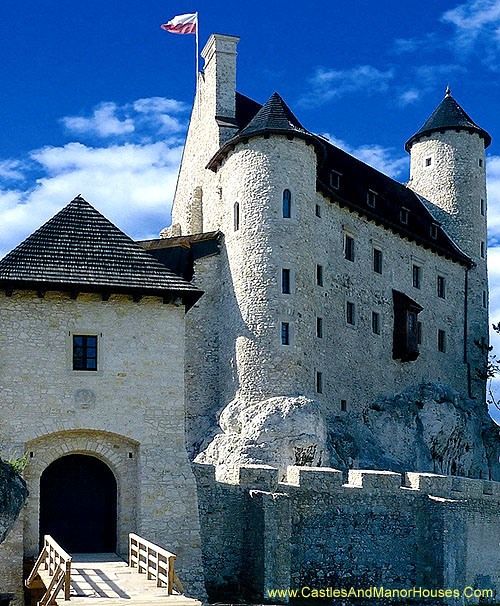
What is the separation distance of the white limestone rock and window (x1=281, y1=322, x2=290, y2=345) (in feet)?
7.43

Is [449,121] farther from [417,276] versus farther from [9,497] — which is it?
[9,497]

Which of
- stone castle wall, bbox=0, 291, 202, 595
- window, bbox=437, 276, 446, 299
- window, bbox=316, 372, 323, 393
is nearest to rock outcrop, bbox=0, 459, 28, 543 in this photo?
stone castle wall, bbox=0, 291, 202, 595

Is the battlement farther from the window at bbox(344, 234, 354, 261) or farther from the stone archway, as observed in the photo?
the window at bbox(344, 234, 354, 261)

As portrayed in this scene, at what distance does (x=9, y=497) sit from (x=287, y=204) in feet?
74.7

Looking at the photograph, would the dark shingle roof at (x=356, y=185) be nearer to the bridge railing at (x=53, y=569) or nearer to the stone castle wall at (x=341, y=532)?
the stone castle wall at (x=341, y=532)

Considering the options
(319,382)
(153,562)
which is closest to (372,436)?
(319,382)

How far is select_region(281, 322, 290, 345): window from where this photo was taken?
3916 cm

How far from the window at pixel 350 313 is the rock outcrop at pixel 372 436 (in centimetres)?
396

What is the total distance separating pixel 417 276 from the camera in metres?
51.3

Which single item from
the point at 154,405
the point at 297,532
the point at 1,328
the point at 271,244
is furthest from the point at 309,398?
the point at 1,328

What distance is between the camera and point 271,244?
3978 cm

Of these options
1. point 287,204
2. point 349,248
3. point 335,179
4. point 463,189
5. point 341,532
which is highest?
point 463,189

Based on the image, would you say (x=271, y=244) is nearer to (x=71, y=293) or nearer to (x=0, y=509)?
(x=71, y=293)

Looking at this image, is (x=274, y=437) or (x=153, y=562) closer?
(x=153, y=562)
